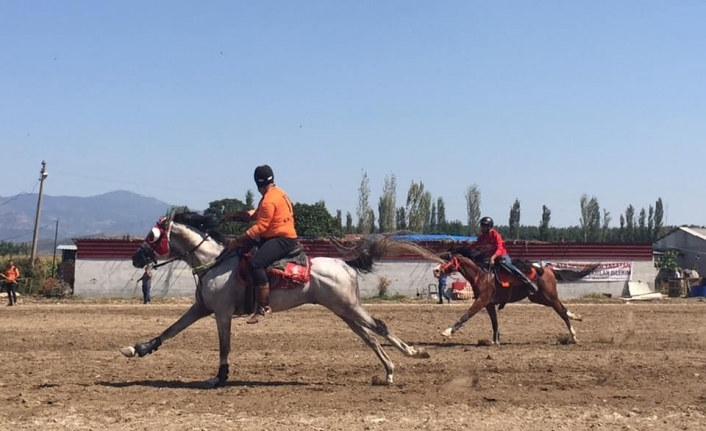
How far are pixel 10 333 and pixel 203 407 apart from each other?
991 centimetres

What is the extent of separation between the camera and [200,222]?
444 inches

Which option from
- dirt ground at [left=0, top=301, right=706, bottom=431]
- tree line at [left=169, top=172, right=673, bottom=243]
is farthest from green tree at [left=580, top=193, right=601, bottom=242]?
dirt ground at [left=0, top=301, right=706, bottom=431]

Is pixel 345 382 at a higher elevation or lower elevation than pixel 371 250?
lower

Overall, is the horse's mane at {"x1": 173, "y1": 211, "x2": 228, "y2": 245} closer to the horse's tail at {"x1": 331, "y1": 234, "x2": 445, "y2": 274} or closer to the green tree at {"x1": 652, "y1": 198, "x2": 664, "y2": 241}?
the horse's tail at {"x1": 331, "y1": 234, "x2": 445, "y2": 274}

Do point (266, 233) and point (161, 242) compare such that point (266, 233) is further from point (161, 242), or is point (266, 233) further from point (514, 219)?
point (514, 219)

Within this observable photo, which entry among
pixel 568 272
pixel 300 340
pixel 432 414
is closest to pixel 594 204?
pixel 568 272

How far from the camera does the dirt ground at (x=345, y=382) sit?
8.25m

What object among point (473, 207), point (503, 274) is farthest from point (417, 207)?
point (503, 274)

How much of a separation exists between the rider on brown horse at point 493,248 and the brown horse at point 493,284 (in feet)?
0.35

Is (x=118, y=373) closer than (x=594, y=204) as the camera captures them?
Yes

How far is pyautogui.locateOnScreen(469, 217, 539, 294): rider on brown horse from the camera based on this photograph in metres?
16.1

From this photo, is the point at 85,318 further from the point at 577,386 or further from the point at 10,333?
the point at 577,386

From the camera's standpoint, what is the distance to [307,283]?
10578 millimetres

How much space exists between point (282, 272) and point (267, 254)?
0.32m
